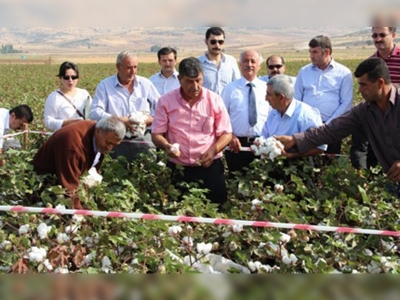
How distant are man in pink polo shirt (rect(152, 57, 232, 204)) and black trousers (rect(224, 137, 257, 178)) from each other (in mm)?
465

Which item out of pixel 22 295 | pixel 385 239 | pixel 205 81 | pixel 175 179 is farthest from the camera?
pixel 205 81

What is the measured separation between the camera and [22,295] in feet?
3.37

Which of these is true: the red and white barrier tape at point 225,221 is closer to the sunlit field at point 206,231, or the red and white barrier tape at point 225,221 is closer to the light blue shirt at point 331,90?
the sunlit field at point 206,231

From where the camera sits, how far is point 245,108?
4.70m

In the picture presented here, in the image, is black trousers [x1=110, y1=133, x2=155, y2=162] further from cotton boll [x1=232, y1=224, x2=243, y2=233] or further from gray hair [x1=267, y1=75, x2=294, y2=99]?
cotton boll [x1=232, y1=224, x2=243, y2=233]

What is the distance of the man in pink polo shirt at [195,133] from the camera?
13.4 ft

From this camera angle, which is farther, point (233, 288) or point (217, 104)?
point (217, 104)

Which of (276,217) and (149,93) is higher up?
(149,93)

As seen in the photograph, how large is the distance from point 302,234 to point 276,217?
273mm

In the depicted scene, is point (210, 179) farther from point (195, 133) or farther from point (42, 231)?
point (42, 231)

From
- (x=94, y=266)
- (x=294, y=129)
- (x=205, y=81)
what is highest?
(x=205, y=81)

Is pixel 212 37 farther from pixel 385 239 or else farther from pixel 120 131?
pixel 385 239

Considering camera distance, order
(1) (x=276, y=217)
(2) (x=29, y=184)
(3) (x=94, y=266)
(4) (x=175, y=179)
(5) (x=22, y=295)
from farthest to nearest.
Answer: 1. (4) (x=175, y=179)
2. (2) (x=29, y=184)
3. (1) (x=276, y=217)
4. (3) (x=94, y=266)
5. (5) (x=22, y=295)

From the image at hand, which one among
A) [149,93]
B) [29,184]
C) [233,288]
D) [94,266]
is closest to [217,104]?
[149,93]
